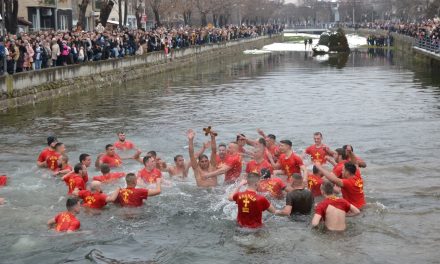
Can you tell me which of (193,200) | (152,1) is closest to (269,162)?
(193,200)

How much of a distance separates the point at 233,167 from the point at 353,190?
363 centimetres

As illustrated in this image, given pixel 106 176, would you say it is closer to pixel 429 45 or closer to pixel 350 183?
pixel 350 183

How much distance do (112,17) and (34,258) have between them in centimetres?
8564

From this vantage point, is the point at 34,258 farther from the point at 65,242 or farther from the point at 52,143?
the point at 52,143

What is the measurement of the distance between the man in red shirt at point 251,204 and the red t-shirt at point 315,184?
7.45 ft

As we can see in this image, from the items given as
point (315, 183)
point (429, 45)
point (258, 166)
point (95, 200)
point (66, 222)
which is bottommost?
point (66, 222)

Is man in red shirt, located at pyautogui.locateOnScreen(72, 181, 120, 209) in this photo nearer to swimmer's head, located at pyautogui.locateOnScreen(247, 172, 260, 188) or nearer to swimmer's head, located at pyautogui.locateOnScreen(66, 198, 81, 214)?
swimmer's head, located at pyautogui.locateOnScreen(66, 198, 81, 214)

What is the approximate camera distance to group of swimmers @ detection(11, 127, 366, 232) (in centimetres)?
1209

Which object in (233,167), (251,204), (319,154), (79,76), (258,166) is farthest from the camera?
(79,76)

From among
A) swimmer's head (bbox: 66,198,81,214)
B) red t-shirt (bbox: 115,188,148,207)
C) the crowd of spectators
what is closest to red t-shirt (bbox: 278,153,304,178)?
red t-shirt (bbox: 115,188,148,207)

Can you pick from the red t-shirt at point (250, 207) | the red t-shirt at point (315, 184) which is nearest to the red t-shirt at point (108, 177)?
the red t-shirt at point (250, 207)

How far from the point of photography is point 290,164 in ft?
50.1

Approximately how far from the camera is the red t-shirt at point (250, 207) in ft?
38.8

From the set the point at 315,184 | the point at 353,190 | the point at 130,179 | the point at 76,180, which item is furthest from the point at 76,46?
the point at 353,190
